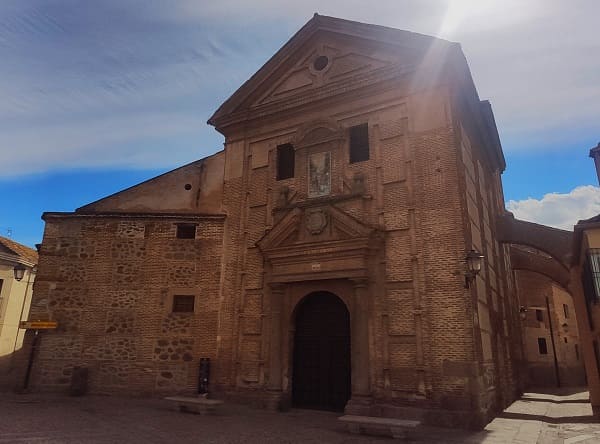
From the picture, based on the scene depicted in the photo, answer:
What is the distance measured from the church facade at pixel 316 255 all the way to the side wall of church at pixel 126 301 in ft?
0.15

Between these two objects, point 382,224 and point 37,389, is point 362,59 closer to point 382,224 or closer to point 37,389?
point 382,224

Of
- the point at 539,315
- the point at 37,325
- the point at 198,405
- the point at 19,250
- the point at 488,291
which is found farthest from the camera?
the point at 539,315

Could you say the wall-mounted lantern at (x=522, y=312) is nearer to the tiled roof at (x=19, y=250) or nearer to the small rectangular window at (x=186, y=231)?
the small rectangular window at (x=186, y=231)

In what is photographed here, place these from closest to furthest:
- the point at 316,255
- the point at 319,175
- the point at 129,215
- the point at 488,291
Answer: the point at 316,255, the point at 488,291, the point at 319,175, the point at 129,215

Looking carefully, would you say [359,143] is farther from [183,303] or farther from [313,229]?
[183,303]

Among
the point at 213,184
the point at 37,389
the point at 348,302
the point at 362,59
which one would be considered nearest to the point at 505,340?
the point at 348,302

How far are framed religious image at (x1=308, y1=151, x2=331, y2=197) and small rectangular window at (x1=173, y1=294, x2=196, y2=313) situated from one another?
507 cm

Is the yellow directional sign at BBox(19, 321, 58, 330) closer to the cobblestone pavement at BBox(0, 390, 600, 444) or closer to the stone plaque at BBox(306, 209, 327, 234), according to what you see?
the cobblestone pavement at BBox(0, 390, 600, 444)

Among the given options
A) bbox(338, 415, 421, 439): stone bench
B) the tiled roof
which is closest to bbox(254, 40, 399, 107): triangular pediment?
bbox(338, 415, 421, 439): stone bench

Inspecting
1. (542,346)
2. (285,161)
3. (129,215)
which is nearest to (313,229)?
(285,161)

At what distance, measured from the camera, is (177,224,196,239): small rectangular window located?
14203mm

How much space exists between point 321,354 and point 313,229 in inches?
135

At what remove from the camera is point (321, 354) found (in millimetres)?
11688

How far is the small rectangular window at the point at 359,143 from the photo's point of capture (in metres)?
12.4
